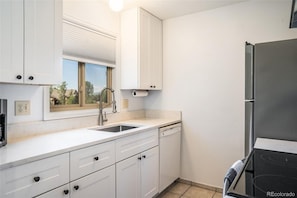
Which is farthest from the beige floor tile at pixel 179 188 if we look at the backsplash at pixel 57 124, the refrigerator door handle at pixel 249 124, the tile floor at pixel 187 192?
the refrigerator door handle at pixel 249 124

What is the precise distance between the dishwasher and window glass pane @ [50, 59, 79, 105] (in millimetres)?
1061

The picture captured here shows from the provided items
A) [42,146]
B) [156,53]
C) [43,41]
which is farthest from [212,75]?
[42,146]

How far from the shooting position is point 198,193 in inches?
103

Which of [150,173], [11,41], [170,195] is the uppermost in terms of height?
[11,41]

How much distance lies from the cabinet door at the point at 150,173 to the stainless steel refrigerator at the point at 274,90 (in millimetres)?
1025

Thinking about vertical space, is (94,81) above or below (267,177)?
above

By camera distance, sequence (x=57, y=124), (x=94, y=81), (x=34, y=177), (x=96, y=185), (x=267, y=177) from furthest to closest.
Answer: (x=94, y=81) < (x=57, y=124) < (x=96, y=185) < (x=34, y=177) < (x=267, y=177)

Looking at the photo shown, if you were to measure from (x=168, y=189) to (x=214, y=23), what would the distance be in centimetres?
223

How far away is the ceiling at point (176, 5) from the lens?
2.48 meters

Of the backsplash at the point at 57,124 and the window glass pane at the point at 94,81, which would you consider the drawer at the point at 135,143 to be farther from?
the window glass pane at the point at 94,81

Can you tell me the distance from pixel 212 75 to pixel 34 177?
223 centimetres

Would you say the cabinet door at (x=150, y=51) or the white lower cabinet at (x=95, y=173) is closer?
the white lower cabinet at (x=95, y=173)

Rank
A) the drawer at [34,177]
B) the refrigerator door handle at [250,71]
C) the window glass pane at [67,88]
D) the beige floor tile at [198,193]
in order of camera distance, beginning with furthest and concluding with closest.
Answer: the beige floor tile at [198,193] < the window glass pane at [67,88] < the refrigerator door handle at [250,71] < the drawer at [34,177]

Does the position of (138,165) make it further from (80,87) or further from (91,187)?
(80,87)
